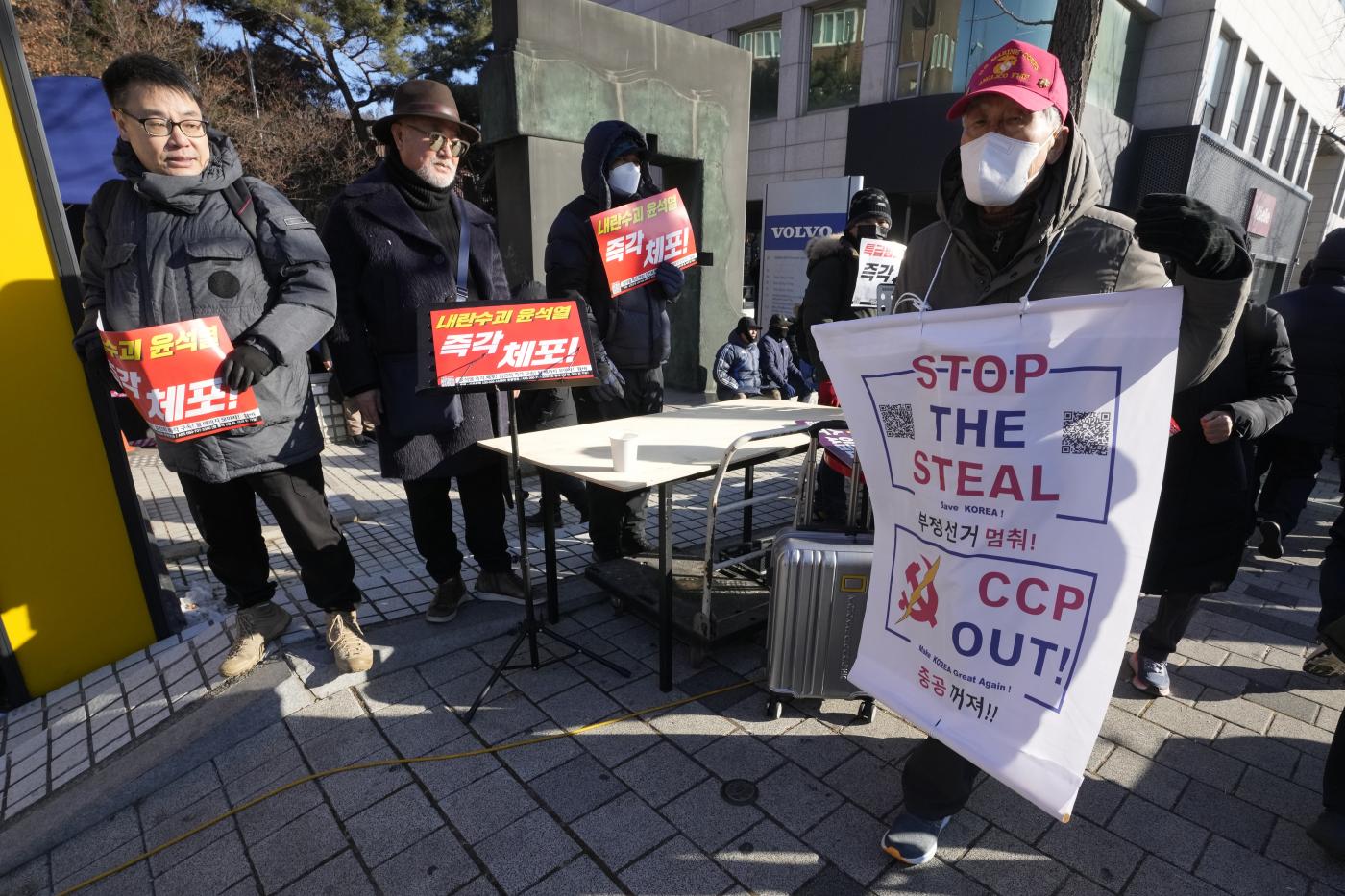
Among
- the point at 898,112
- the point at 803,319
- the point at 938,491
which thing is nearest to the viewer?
the point at 938,491

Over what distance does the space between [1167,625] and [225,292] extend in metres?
3.98

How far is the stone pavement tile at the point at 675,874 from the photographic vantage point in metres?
1.93

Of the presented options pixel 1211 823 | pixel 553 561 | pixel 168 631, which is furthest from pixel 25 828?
pixel 1211 823

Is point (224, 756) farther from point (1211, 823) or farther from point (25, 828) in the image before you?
point (1211, 823)

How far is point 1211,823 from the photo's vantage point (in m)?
2.15

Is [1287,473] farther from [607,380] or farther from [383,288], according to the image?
[383,288]

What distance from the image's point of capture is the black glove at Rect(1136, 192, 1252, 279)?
1.41 m

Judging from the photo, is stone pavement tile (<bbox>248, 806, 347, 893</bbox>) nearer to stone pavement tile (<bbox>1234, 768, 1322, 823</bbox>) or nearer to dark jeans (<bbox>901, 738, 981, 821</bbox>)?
dark jeans (<bbox>901, 738, 981, 821</bbox>)

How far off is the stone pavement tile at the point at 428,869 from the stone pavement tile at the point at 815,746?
3.77 feet

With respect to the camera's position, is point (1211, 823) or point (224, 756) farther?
point (224, 756)

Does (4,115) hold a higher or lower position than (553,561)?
higher

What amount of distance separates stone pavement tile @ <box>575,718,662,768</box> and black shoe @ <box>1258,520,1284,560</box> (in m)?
4.60

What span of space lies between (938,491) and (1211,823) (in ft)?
5.34

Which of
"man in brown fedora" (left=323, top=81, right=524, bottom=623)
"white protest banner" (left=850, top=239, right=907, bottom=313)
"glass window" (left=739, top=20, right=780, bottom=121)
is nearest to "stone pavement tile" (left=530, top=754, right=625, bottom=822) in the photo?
"man in brown fedora" (left=323, top=81, right=524, bottom=623)
